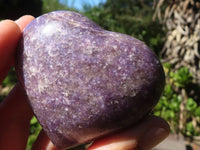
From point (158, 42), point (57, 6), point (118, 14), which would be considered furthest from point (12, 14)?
point (158, 42)

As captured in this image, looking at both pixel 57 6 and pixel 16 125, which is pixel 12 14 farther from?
pixel 16 125

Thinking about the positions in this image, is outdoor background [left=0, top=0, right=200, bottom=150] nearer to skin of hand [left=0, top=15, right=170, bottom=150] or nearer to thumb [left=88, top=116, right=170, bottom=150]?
skin of hand [left=0, top=15, right=170, bottom=150]

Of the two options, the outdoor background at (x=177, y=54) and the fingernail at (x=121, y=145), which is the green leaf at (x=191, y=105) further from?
the fingernail at (x=121, y=145)

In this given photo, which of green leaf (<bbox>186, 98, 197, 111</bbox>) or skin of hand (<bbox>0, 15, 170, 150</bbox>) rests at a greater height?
skin of hand (<bbox>0, 15, 170, 150</bbox>)

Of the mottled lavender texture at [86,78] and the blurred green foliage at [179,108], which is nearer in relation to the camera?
the mottled lavender texture at [86,78]

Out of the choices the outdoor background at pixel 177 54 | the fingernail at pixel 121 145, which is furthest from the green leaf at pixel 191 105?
the fingernail at pixel 121 145

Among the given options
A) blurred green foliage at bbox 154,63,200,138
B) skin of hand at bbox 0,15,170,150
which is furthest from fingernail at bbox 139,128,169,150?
blurred green foliage at bbox 154,63,200,138

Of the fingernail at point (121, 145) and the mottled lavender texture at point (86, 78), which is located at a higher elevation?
the mottled lavender texture at point (86, 78)
